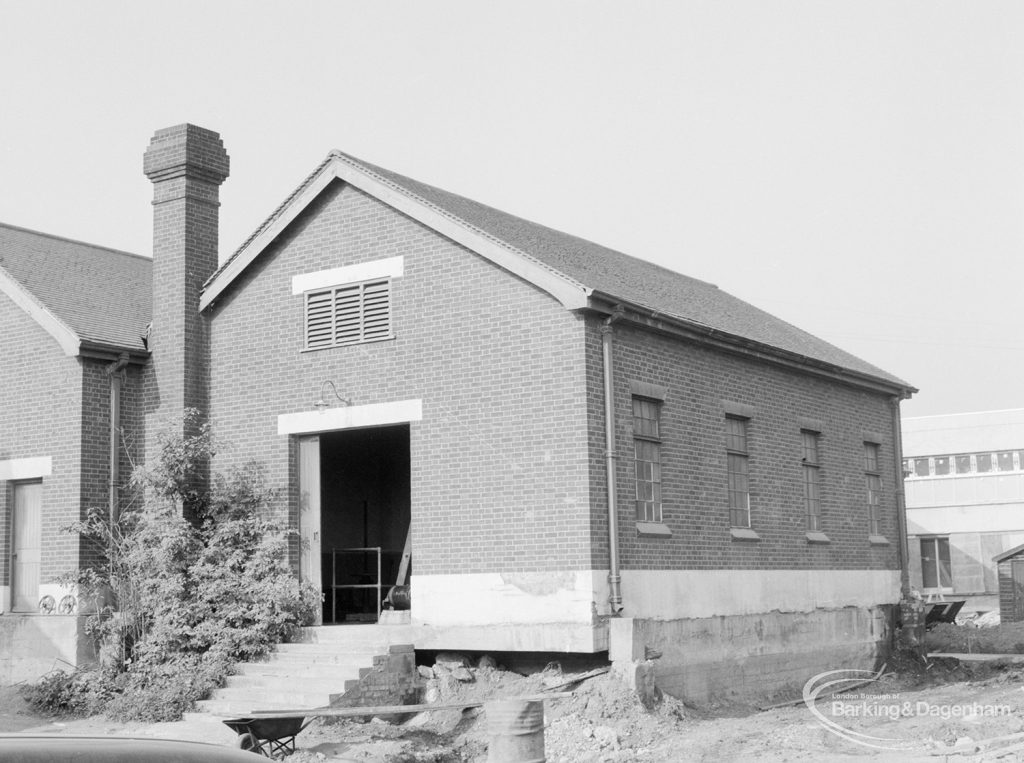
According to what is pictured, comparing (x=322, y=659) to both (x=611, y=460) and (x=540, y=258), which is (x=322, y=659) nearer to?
(x=611, y=460)

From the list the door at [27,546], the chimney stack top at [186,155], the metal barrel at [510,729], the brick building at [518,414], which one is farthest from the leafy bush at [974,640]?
the door at [27,546]

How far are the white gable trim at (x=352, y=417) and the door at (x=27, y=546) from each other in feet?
13.7

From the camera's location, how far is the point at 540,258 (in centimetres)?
1761

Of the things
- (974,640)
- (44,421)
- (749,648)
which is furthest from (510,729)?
(974,640)

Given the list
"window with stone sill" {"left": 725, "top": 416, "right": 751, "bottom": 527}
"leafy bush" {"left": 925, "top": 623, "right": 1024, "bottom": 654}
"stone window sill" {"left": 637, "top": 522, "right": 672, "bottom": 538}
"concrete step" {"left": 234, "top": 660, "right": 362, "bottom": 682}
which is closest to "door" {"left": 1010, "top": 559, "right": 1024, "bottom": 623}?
"leafy bush" {"left": 925, "top": 623, "right": 1024, "bottom": 654}

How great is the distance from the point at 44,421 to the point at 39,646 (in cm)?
329

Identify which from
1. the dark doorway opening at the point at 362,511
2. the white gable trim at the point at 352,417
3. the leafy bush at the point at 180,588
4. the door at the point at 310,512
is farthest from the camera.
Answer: the dark doorway opening at the point at 362,511

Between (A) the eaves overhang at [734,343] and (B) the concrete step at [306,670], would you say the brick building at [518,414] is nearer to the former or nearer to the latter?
(A) the eaves overhang at [734,343]

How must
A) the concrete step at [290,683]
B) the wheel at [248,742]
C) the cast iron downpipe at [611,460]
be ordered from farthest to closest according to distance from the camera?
the cast iron downpipe at [611,460], the concrete step at [290,683], the wheel at [248,742]

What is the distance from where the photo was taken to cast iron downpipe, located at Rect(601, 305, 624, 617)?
1638 centimetres

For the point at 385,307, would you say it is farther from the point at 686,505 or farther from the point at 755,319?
the point at 755,319

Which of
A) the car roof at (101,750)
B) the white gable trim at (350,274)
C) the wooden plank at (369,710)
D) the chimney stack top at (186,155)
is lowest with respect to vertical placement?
the wooden plank at (369,710)

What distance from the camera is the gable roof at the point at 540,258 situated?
17.1 metres

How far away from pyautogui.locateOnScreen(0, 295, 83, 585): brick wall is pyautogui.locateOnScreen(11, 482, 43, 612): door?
131 millimetres
